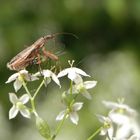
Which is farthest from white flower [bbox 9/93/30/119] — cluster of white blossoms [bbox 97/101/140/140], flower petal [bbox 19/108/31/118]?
cluster of white blossoms [bbox 97/101/140/140]

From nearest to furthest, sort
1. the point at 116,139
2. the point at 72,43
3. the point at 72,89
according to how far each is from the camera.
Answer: the point at 116,139 → the point at 72,89 → the point at 72,43

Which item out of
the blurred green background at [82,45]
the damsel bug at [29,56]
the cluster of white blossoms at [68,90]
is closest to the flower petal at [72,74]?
the cluster of white blossoms at [68,90]

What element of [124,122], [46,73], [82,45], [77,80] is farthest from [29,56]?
[82,45]

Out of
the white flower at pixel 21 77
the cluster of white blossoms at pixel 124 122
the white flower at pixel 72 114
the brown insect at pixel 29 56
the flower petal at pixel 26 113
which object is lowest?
the white flower at pixel 72 114

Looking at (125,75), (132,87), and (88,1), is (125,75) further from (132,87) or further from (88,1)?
(88,1)

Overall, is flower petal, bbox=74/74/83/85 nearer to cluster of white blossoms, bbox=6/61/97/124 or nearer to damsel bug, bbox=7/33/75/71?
cluster of white blossoms, bbox=6/61/97/124

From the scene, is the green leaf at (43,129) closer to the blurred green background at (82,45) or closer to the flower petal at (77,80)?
the flower petal at (77,80)

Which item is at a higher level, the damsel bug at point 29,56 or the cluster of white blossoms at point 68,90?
the damsel bug at point 29,56

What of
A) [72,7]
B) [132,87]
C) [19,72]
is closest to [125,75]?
[132,87]

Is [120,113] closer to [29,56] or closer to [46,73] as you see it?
[46,73]
